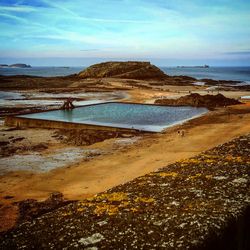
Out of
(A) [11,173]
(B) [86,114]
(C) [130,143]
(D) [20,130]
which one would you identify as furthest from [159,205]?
(B) [86,114]

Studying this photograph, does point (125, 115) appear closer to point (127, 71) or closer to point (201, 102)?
point (201, 102)

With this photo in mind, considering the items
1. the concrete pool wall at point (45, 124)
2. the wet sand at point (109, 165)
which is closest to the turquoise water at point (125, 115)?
the concrete pool wall at point (45, 124)

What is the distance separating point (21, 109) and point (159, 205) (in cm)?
2683

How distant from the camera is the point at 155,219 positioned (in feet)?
5.98

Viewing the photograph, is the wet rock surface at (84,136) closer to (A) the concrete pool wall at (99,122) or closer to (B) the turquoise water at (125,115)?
(A) the concrete pool wall at (99,122)

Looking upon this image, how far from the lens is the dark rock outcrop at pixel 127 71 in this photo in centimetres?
8219

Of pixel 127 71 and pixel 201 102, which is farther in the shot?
pixel 127 71

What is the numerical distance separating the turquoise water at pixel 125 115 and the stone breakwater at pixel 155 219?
15.8 metres

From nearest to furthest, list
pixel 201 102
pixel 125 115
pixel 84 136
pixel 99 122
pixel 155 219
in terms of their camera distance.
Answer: pixel 155 219 < pixel 84 136 < pixel 99 122 < pixel 125 115 < pixel 201 102

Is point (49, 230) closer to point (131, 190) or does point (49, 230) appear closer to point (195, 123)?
point (131, 190)

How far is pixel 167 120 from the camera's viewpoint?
22109mm

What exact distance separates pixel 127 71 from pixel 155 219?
283ft

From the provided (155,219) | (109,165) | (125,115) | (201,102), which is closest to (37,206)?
(109,165)

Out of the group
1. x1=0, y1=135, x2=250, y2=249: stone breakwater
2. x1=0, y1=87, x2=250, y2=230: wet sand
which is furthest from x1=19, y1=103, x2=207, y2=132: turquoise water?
x1=0, y1=135, x2=250, y2=249: stone breakwater
